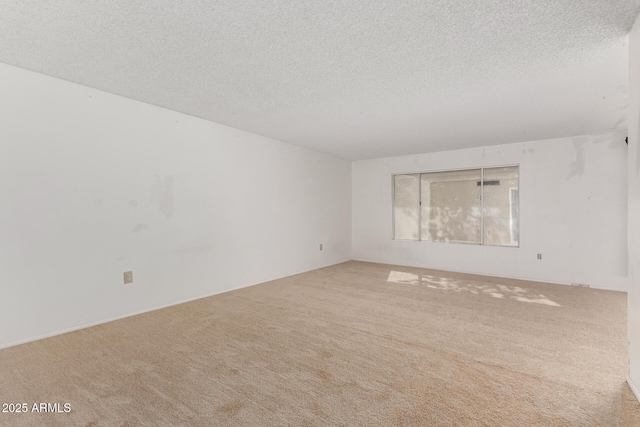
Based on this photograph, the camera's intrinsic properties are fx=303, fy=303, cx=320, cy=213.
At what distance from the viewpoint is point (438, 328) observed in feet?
9.19

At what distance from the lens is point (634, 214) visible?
1852mm

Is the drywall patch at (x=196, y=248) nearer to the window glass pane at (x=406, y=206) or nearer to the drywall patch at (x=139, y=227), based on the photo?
the drywall patch at (x=139, y=227)

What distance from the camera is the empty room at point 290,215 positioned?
176 centimetres

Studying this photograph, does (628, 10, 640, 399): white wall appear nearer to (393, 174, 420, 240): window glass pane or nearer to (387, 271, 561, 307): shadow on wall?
(387, 271, 561, 307): shadow on wall

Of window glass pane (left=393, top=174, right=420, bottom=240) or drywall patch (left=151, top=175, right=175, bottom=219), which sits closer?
drywall patch (left=151, top=175, right=175, bottom=219)

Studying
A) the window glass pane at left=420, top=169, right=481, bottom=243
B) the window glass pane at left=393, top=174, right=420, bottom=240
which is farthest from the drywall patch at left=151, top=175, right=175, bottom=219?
the window glass pane at left=420, top=169, right=481, bottom=243

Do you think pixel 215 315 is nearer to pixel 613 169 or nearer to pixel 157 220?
pixel 157 220

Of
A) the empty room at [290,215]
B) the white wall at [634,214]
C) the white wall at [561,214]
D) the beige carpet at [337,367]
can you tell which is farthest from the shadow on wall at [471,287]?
the white wall at [634,214]

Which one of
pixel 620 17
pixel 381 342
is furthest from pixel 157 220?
pixel 620 17

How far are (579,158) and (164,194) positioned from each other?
225 inches

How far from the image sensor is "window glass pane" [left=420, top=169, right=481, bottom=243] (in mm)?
5348

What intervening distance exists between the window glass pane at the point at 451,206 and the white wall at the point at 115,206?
2.95 metres

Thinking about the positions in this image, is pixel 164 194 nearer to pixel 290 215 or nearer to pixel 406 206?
pixel 290 215

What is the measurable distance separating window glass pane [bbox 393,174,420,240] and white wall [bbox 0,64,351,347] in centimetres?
268
